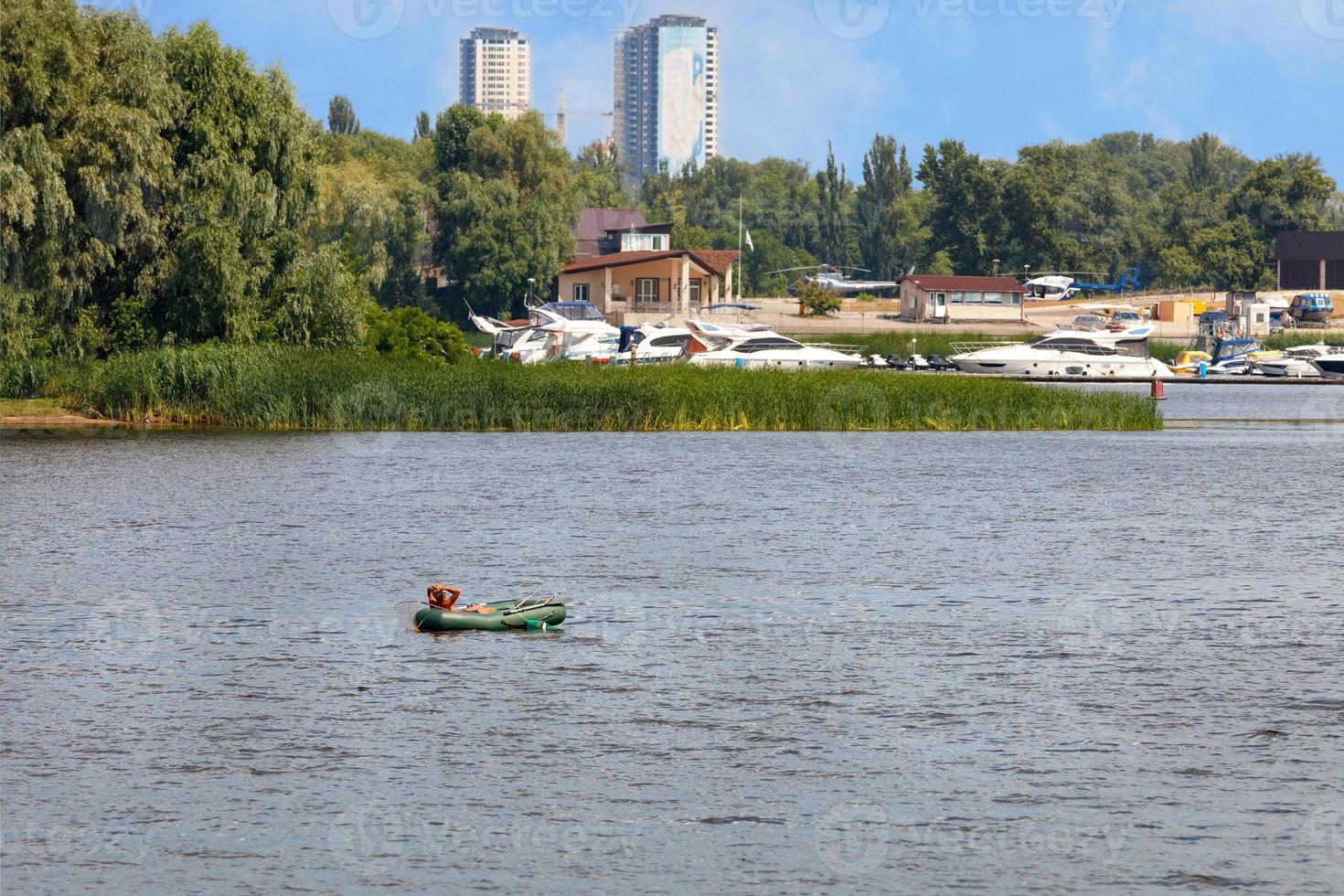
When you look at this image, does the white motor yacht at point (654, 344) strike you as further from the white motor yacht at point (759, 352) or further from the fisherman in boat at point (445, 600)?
the fisherman in boat at point (445, 600)

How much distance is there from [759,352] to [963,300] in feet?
175

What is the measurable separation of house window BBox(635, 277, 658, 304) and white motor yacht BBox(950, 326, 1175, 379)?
41.3m

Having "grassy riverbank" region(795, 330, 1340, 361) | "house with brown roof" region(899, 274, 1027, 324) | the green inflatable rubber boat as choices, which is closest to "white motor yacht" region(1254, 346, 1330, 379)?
"grassy riverbank" region(795, 330, 1340, 361)

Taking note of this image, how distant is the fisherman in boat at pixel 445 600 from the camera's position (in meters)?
22.5

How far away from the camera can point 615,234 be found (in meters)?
147

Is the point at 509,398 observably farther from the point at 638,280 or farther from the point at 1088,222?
the point at 1088,222

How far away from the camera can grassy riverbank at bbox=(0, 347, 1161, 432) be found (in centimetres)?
5419

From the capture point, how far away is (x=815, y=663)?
2086cm

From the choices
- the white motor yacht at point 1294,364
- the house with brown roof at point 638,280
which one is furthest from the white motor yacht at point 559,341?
the white motor yacht at point 1294,364

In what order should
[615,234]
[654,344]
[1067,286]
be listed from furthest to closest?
[1067,286], [615,234], [654,344]

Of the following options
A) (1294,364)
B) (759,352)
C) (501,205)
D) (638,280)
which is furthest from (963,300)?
(759,352)

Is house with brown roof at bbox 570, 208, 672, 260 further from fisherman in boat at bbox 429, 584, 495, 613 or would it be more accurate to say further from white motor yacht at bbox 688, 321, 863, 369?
fisherman in boat at bbox 429, 584, 495, 613

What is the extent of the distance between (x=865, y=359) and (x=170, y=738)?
81.5 m

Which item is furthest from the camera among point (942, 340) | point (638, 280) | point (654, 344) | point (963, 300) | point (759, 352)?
point (963, 300)
